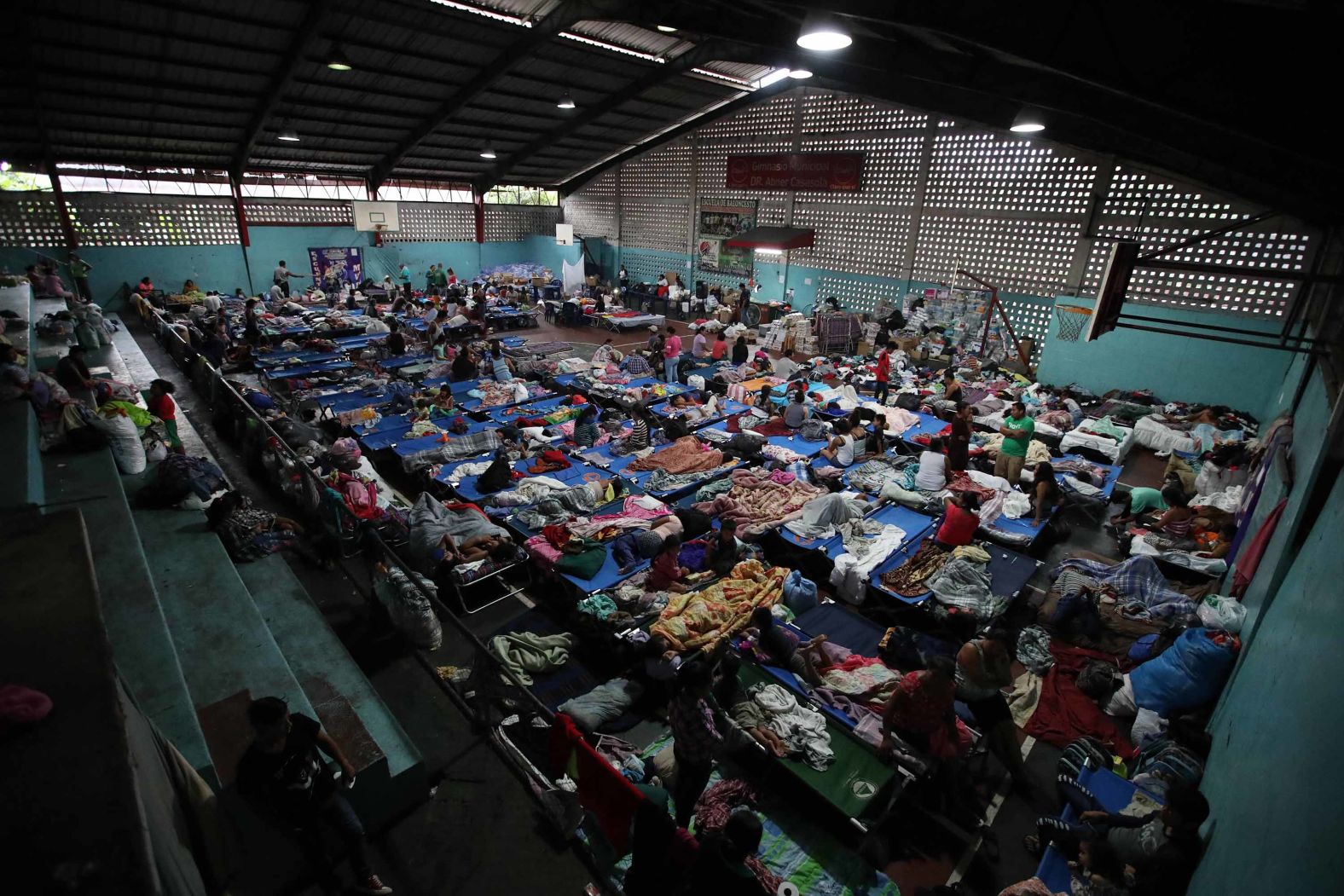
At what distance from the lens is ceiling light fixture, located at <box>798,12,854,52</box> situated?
4996 millimetres

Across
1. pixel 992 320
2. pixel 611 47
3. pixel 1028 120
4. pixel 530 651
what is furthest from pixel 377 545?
pixel 992 320

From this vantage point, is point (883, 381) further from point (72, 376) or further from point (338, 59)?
point (72, 376)

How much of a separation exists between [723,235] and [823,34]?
18.3 meters

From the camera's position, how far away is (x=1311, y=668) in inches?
114

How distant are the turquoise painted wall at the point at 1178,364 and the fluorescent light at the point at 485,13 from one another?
46.5 ft

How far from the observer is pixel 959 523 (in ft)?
23.4

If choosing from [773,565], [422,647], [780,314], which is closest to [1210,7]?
[773,565]

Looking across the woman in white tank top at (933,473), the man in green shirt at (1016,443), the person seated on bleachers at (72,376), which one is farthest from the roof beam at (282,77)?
the man in green shirt at (1016,443)

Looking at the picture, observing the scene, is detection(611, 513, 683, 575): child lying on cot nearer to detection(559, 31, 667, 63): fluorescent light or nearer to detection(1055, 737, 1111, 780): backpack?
detection(1055, 737, 1111, 780): backpack

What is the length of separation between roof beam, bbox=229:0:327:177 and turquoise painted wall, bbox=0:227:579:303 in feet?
10.3

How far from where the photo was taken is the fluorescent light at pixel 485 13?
1281 centimetres

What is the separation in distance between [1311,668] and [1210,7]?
447 centimetres

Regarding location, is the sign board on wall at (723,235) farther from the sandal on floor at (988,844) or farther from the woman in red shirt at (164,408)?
→ the sandal on floor at (988,844)

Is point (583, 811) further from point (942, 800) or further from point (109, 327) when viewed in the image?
point (109, 327)
